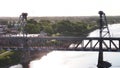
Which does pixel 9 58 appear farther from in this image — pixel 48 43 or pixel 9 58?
pixel 48 43

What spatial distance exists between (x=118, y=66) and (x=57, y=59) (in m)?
22.2

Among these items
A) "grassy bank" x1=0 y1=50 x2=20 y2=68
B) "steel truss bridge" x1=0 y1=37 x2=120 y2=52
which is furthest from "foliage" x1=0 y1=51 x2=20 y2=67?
"steel truss bridge" x1=0 y1=37 x2=120 y2=52

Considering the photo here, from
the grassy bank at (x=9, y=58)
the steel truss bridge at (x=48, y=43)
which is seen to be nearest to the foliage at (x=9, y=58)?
the grassy bank at (x=9, y=58)

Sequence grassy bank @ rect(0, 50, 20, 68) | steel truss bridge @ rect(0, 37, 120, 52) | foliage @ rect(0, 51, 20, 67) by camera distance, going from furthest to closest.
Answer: foliage @ rect(0, 51, 20, 67)
grassy bank @ rect(0, 50, 20, 68)
steel truss bridge @ rect(0, 37, 120, 52)

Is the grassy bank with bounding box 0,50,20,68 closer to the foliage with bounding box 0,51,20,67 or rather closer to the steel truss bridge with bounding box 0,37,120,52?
the foliage with bounding box 0,51,20,67

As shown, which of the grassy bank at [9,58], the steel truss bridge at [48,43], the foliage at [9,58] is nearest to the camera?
the steel truss bridge at [48,43]

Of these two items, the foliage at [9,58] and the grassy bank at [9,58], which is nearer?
the grassy bank at [9,58]

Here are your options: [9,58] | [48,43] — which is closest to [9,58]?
[9,58]

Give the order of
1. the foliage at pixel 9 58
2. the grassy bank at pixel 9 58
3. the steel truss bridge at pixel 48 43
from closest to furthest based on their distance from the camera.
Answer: the steel truss bridge at pixel 48 43 → the grassy bank at pixel 9 58 → the foliage at pixel 9 58

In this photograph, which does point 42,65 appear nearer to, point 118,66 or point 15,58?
point 15,58

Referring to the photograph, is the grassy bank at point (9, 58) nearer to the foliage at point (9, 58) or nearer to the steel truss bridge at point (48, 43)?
the foliage at point (9, 58)

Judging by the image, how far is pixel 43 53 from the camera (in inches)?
4439

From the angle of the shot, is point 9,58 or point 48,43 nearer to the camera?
point 9,58

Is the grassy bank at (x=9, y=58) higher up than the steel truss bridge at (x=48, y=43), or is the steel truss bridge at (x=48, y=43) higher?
the steel truss bridge at (x=48, y=43)
